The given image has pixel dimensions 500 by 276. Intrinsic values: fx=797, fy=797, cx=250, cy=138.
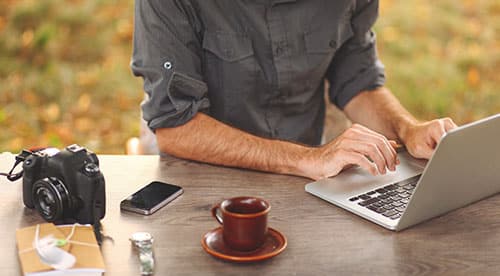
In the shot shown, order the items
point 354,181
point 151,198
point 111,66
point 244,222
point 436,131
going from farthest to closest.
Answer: point 111,66 → point 436,131 → point 354,181 → point 151,198 → point 244,222

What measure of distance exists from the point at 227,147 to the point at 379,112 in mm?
568

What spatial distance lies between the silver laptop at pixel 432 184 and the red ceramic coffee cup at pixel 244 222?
263 mm

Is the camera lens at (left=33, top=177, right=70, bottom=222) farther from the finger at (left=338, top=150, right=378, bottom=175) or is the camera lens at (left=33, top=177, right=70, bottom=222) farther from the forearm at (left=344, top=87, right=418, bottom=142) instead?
the forearm at (left=344, top=87, right=418, bottom=142)

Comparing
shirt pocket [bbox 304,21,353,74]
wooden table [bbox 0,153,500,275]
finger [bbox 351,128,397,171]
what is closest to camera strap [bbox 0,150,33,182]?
wooden table [bbox 0,153,500,275]

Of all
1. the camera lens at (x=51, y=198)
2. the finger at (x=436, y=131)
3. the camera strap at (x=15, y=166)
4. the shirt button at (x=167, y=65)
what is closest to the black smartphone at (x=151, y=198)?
the camera lens at (x=51, y=198)

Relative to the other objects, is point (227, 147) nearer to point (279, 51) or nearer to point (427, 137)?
point (279, 51)

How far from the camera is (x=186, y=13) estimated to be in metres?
2.01

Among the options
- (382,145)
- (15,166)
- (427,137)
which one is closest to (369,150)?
(382,145)

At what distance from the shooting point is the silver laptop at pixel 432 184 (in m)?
1.45

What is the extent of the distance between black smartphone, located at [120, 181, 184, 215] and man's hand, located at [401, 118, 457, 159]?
60 cm

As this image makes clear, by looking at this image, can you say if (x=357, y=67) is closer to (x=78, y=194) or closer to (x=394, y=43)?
(x=78, y=194)

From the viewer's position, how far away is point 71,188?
1516mm

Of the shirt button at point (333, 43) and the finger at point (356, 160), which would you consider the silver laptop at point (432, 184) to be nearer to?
the finger at point (356, 160)

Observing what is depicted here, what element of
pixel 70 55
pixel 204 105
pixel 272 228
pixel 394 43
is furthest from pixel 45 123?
pixel 272 228
